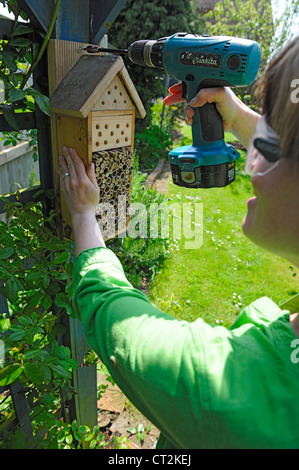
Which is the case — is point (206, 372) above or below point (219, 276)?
above

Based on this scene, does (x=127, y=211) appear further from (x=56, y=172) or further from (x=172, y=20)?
(x=172, y=20)

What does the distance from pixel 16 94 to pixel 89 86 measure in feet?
0.80

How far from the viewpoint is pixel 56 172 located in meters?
1.32

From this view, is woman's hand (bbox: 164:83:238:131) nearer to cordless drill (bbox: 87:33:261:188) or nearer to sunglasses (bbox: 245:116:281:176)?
cordless drill (bbox: 87:33:261:188)

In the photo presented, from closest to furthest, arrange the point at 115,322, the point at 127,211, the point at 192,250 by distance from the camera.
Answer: the point at 115,322
the point at 127,211
the point at 192,250

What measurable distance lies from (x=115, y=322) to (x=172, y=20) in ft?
23.3

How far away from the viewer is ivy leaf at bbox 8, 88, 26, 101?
1.06m

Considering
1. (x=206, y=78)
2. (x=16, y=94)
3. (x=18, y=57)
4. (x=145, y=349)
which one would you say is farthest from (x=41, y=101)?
(x=145, y=349)

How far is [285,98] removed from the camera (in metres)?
0.64

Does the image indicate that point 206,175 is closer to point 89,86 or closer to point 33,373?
point 89,86

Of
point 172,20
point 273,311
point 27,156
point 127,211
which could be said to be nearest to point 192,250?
point 27,156

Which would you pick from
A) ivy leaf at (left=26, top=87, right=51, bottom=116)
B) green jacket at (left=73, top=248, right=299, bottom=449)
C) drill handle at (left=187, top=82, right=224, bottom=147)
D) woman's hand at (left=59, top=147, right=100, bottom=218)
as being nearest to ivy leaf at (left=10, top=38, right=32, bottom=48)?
ivy leaf at (left=26, top=87, right=51, bottom=116)
